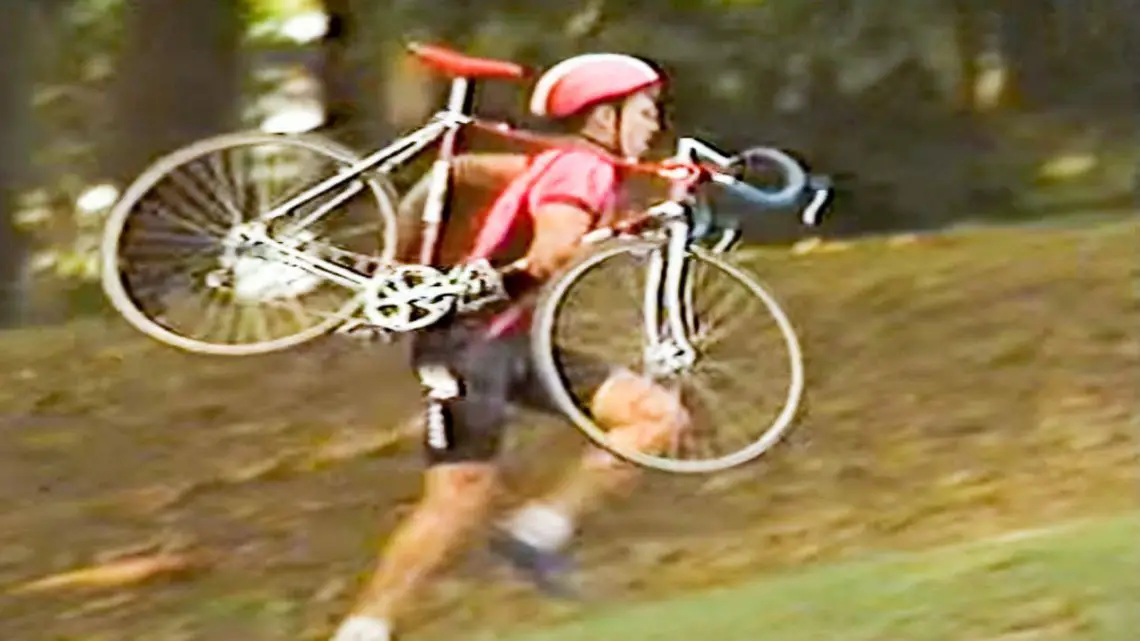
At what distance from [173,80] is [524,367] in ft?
0.93

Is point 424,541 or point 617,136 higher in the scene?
point 617,136

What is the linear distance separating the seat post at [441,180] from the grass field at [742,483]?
74 millimetres

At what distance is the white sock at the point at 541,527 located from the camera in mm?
1114

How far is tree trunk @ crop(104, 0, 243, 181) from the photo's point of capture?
1.05m

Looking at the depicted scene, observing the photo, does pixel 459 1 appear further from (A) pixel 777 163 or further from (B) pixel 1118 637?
(B) pixel 1118 637

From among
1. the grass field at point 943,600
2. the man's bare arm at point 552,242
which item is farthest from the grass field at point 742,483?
the man's bare arm at point 552,242

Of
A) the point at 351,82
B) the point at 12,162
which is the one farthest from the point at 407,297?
the point at 12,162

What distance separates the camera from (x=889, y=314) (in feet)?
3.93

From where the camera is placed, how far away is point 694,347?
1157 mm

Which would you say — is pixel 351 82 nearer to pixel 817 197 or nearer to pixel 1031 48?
pixel 817 197

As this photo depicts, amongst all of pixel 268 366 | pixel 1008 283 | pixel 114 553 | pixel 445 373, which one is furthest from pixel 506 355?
pixel 1008 283

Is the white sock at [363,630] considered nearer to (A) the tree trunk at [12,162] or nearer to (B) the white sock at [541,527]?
(B) the white sock at [541,527]

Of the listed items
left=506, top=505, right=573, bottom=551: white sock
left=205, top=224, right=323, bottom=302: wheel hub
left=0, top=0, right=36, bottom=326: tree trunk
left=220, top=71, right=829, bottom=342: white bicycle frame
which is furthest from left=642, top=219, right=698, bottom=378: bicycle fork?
left=0, top=0, right=36, bottom=326: tree trunk

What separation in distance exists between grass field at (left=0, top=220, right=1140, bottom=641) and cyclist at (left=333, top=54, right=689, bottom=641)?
0.02 meters
